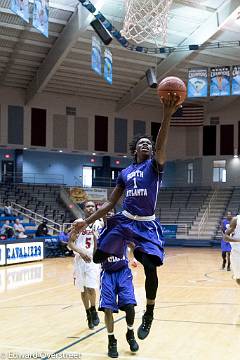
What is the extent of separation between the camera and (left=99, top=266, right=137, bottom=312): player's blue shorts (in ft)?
18.4

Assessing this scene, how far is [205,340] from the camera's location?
6391 millimetres

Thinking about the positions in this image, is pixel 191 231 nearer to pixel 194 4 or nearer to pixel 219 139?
pixel 219 139

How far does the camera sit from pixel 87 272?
734 cm

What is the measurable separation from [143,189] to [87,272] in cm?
289

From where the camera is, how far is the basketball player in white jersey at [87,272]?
280 inches

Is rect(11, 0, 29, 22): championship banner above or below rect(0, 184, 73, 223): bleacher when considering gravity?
above

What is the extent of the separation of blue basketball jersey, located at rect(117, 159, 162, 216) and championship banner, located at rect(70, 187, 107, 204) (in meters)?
24.6

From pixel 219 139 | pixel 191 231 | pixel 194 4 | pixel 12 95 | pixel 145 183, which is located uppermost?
pixel 194 4

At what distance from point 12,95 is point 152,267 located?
26.5 metres

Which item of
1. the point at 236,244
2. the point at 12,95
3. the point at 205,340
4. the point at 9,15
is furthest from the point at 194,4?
the point at 205,340

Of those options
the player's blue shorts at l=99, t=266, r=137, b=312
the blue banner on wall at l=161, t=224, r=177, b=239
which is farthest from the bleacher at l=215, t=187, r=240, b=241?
the player's blue shorts at l=99, t=266, r=137, b=312

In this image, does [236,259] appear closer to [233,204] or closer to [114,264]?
[114,264]

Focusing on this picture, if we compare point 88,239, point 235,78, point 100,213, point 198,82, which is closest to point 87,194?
point 198,82

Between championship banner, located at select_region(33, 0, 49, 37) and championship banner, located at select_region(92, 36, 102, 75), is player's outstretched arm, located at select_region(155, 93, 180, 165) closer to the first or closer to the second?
championship banner, located at select_region(33, 0, 49, 37)
